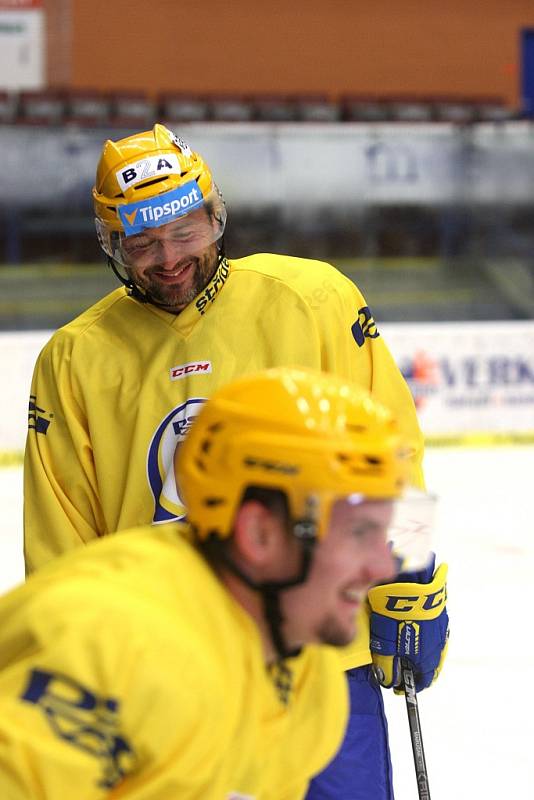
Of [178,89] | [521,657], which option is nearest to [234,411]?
[521,657]

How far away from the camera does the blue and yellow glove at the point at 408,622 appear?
1.56 meters

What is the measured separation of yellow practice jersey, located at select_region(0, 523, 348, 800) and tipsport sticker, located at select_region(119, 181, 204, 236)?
0.72m

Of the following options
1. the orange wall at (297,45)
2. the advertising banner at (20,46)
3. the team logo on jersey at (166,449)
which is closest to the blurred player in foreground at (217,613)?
the team logo on jersey at (166,449)

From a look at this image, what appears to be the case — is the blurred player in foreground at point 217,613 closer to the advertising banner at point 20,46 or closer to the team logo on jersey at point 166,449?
the team logo on jersey at point 166,449

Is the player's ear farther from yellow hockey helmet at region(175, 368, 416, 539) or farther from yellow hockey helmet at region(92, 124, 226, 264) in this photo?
yellow hockey helmet at region(92, 124, 226, 264)

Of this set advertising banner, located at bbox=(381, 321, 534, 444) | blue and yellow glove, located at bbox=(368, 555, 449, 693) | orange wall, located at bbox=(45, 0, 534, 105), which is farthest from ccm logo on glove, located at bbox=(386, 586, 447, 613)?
orange wall, located at bbox=(45, 0, 534, 105)

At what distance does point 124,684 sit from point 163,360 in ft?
2.68

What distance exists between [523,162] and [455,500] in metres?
1.93

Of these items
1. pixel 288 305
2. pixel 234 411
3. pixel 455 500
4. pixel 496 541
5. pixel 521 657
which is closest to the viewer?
pixel 234 411

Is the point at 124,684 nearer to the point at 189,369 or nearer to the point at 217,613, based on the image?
the point at 217,613

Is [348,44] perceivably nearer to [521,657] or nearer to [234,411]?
[521,657]

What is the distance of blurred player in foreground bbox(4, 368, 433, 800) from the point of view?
0.78 m

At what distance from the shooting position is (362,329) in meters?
1.63

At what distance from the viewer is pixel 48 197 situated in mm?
5609
